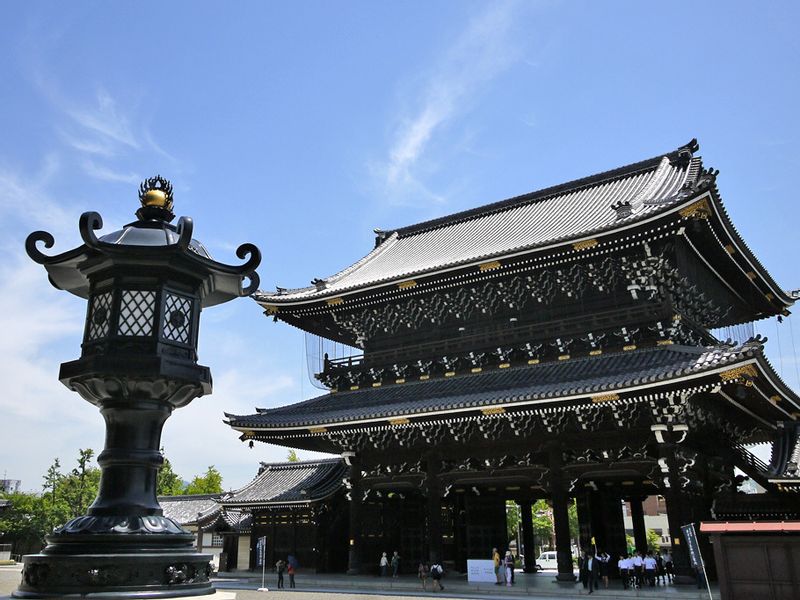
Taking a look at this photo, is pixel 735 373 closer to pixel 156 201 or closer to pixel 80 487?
pixel 156 201

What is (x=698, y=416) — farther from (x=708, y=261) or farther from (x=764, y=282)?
(x=764, y=282)

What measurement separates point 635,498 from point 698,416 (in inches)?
359

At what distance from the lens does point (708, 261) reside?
24.0 meters

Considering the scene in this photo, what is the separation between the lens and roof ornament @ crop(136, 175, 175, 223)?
20.6 ft

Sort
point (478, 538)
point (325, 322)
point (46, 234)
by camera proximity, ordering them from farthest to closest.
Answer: point (325, 322) < point (478, 538) < point (46, 234)

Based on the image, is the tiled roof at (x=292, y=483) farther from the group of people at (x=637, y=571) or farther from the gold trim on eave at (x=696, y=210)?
the gold trim on eave at (x=696, y=210)

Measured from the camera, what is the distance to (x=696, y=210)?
1959cm

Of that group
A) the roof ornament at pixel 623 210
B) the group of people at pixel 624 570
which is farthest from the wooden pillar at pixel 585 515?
the roof ornament at pixel 623 210

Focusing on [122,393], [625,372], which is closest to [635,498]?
[625,372]

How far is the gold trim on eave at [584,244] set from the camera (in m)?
21.3

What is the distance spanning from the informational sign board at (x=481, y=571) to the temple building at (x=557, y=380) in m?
1.35

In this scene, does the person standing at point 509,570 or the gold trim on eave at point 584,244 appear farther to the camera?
the person standing at point 509,570

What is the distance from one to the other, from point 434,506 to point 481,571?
259 centimetres

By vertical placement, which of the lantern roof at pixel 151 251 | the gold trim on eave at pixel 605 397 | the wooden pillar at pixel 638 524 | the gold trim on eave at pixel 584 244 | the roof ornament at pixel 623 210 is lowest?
the wooden pillar at pixel 638 524
